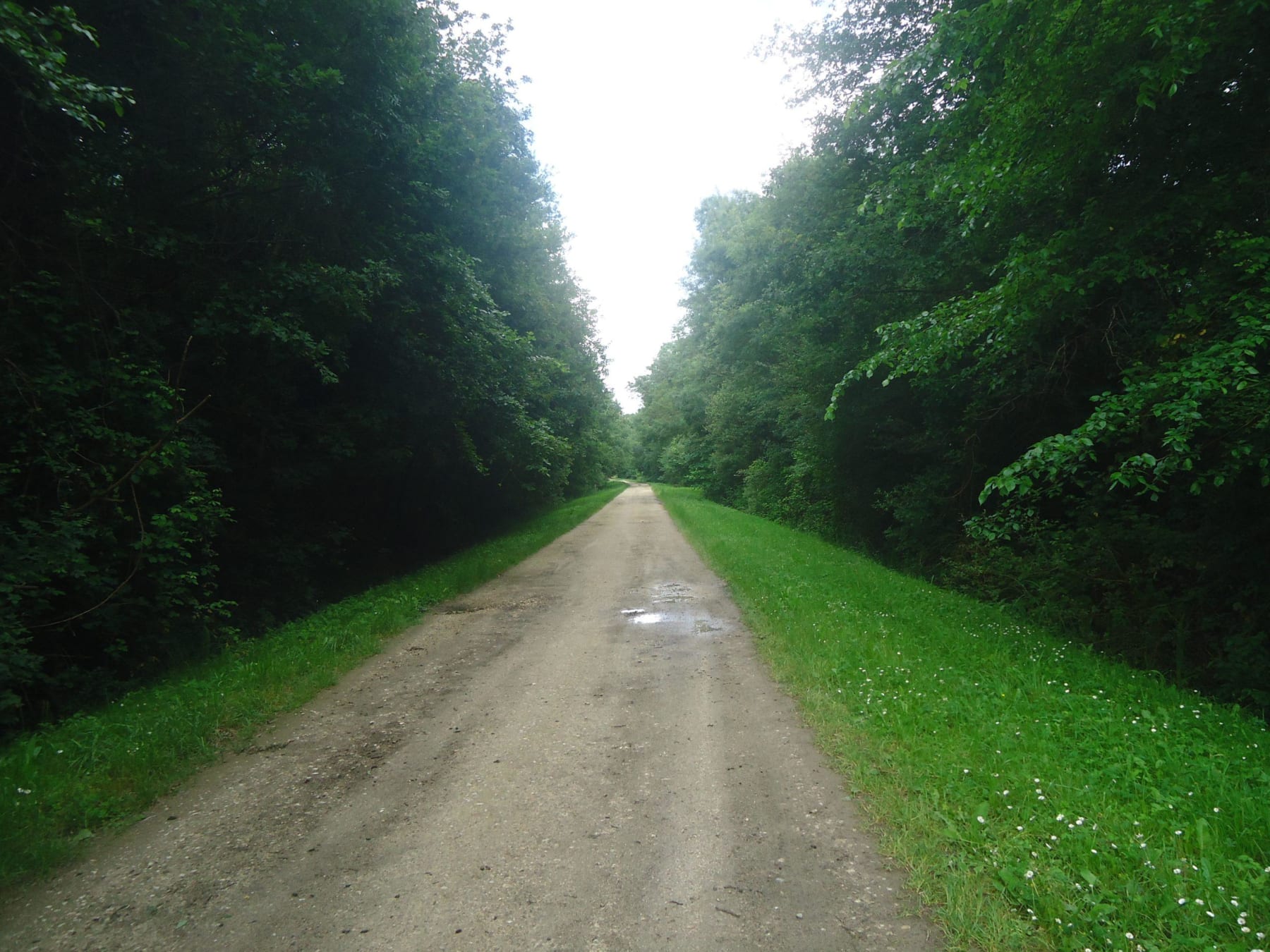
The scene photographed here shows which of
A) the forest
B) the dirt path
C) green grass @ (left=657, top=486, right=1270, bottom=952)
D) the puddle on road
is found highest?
the forest

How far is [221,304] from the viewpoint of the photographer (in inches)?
303

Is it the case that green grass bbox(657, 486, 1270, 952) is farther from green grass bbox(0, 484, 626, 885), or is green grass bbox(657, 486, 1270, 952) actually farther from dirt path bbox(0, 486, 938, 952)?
green grass bbox(0, 484, 626, 885)

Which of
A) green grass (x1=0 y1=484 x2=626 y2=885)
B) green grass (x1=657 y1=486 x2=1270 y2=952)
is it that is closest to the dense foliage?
green grass (x1=0 y1=484 x2=626 y2=885)

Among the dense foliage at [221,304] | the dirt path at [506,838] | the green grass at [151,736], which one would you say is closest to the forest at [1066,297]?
the dirt path at [506,838]

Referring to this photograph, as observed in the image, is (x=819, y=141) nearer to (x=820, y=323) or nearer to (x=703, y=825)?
(x=820, y=323)

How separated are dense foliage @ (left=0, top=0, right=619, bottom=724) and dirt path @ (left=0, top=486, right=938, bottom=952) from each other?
7.99 feet

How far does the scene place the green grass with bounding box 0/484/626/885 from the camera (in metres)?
3.45

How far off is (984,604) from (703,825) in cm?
743

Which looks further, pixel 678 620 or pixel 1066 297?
pixel 678 620

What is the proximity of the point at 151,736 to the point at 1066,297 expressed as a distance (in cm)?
956

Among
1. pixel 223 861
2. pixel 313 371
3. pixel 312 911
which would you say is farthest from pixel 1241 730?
pixel 313 371

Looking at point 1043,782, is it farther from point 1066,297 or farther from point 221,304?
point 221,304

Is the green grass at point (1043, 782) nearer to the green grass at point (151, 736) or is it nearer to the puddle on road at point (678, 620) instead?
the puddle on road at point (678, 620)

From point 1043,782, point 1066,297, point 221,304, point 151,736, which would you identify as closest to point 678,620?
point 1043,782
